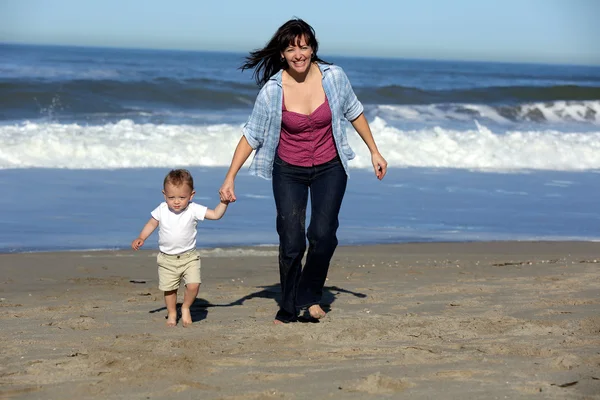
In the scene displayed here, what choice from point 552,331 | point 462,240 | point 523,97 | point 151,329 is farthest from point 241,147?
point 523,97

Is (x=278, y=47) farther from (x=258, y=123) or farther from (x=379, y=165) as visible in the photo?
(x=379, y=165)

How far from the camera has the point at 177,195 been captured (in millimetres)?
4973

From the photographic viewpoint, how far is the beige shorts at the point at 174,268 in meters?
5.09

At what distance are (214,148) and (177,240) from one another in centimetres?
1042

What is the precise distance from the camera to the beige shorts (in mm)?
5086

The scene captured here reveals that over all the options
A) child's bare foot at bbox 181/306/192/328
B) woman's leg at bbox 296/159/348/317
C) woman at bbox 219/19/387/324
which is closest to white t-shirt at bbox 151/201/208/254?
woman at bbox 219/19/387/324

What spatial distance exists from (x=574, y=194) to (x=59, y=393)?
387 inches

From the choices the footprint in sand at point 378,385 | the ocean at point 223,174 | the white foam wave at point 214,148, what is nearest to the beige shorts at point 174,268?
the footprint in sand at point 378,385

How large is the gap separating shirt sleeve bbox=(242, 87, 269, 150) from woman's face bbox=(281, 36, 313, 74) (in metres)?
0.23

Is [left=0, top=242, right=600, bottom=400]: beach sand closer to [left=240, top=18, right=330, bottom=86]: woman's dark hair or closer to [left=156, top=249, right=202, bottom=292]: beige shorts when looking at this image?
[left=156, top=249, right=202, bottom=292]: beige shorts

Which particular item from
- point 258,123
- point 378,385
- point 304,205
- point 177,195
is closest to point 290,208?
point 304,205

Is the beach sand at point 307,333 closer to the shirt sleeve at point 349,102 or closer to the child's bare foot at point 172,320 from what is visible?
the child's bare foot at point 172,320

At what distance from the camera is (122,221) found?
928 cm

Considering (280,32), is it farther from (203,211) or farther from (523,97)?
(523,97)
